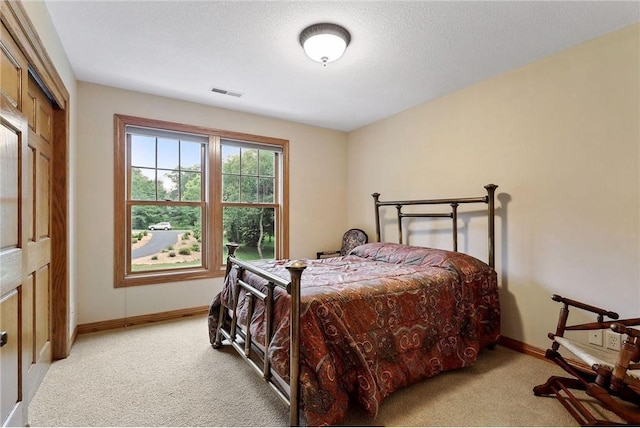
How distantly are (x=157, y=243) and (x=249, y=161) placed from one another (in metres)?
1.43

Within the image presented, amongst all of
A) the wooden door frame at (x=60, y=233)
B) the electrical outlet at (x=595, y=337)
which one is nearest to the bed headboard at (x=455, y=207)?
the electrical outlet at (x=595, y=337)

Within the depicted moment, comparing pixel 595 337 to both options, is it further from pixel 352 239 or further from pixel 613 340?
pixel 352 239

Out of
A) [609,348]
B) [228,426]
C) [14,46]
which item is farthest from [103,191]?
[609,348]

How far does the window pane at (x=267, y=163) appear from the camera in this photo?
3930mm

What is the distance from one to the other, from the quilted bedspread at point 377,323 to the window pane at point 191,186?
4.65 feet

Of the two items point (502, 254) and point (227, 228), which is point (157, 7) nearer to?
point (227, 228)

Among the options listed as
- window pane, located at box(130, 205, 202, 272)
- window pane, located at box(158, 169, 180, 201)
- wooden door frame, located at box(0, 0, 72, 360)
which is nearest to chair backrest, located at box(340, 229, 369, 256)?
window pane, located at box(130, 205, 202, 272)

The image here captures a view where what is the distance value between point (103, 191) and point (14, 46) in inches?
70.4

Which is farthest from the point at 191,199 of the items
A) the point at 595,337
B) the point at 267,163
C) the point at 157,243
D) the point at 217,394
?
the point at 595,337

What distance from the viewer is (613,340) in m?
2.04

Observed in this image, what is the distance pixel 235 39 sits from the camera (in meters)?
2.16

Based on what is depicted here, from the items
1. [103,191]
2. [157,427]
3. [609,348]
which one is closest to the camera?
[157,427]

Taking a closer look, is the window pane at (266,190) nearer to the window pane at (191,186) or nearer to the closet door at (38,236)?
the window pane at (191,186)

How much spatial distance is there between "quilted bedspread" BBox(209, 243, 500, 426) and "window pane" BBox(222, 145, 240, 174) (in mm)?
1565
